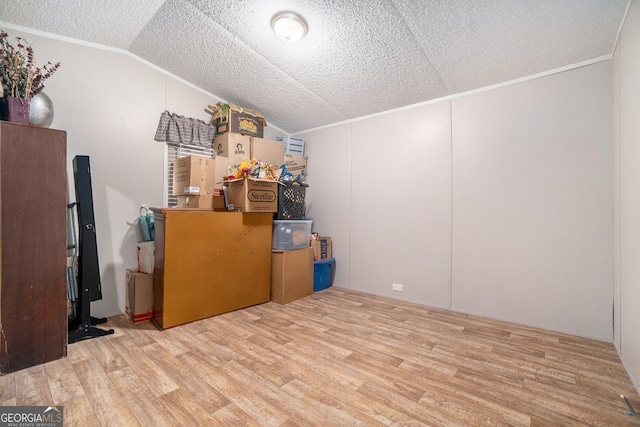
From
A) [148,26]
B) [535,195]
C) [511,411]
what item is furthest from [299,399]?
[148,26]

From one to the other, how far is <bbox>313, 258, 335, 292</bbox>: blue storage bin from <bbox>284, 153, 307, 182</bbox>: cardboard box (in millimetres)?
1322

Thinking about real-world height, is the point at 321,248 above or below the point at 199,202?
below

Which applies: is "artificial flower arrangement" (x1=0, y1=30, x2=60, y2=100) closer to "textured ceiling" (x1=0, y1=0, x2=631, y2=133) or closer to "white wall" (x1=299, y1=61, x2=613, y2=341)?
"textured ceiling" (x1=0, y1=0, x2=631, y2=133)

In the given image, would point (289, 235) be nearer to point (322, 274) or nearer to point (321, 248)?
point (321, 248)

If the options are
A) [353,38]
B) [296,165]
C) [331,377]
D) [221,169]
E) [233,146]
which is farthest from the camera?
[296,165]

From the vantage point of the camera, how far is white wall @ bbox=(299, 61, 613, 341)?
7.46 feet

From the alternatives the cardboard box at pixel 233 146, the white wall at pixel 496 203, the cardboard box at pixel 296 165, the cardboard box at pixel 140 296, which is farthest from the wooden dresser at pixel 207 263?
the white wall at pixel 496 203

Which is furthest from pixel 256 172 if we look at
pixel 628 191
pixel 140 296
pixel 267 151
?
pixel 628 191

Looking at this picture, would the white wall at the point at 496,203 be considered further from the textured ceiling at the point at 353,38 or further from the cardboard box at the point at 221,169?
the cardboard box at the point at 221,169

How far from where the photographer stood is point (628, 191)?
1772 mm

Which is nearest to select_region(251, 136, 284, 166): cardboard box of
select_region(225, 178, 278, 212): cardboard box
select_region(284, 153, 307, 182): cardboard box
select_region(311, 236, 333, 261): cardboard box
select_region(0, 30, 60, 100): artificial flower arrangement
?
select_region(284, 153, 307, 182): cardboard box

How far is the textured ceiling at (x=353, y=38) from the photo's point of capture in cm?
191

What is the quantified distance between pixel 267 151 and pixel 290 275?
66.5 inches

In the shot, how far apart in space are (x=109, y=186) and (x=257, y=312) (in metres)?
2.03
